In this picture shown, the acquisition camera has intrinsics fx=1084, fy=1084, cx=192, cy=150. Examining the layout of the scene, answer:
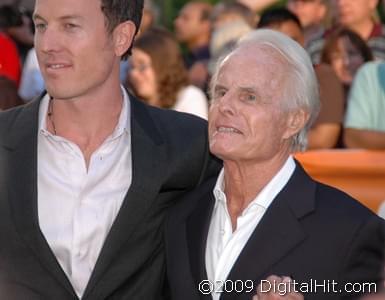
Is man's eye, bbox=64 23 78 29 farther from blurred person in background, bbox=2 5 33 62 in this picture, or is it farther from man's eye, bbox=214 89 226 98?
blurred person in background, bbox=2 5 33 62

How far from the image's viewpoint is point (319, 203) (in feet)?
13.1

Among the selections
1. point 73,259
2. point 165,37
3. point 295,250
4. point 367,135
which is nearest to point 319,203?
point 295,250

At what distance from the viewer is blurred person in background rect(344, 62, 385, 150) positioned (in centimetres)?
637

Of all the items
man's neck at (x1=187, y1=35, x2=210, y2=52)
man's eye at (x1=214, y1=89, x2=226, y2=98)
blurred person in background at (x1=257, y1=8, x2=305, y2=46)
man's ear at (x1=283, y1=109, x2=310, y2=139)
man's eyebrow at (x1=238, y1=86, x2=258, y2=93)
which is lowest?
man's neck at (x1=187, y1=35, x2=210, y2=52)

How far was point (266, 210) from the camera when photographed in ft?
13.3

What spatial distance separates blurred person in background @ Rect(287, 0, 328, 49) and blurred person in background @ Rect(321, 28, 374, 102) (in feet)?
4.74

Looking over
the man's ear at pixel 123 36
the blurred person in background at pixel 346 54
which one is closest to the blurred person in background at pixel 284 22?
the blurred person in background at pixel 346 54

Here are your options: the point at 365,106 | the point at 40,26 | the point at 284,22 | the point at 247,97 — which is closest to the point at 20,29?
the point at 284,22

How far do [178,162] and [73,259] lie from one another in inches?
23.2

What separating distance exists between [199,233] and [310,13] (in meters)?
5.82

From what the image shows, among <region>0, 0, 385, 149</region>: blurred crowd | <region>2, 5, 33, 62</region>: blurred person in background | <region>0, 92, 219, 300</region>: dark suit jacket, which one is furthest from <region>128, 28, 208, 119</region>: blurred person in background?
<region>0, 92, 219, 300</region>: dark suit jacket

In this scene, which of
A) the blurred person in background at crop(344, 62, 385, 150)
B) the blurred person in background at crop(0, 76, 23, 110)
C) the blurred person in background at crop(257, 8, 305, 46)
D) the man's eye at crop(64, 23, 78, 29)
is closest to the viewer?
the man's eye at crop(64, 23, 78, 29)

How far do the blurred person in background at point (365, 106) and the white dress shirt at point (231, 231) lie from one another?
2276 millimetres

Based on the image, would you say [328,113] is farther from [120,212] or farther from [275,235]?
[275,235]
